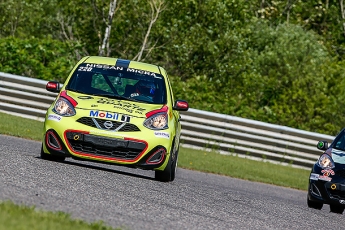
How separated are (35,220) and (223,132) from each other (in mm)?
15407

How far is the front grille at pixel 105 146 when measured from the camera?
12.9 metres

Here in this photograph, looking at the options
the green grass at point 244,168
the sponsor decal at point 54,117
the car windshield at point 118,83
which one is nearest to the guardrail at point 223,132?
the green grass at point 244,168

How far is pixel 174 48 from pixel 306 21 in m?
15.3

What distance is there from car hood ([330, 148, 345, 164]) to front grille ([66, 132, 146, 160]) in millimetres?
2734

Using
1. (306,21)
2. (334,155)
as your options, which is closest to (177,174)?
(334,155)

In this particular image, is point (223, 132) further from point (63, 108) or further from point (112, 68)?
point (63, 108)

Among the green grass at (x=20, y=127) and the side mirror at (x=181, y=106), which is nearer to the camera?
the side mirror at (x=181, y=106)

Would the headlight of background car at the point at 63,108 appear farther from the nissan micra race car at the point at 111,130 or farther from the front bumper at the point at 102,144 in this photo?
the front bumper at the point at 102,144

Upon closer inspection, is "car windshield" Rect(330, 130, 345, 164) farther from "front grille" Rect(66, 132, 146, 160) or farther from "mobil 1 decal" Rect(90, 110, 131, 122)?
"mobil 1 decal" Rect(90, 110, 131, 122)

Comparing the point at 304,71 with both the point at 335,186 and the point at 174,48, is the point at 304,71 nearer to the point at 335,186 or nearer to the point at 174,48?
the point at 174,48

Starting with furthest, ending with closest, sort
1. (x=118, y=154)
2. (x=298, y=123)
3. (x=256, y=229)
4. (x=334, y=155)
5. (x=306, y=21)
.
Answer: (x=306, y=21) < (x=298, y=123) < (x=334, y=155) < (x=118, y=154) < (x=256, y=229)

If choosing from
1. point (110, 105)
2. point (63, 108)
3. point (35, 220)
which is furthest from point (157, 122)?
point (35, 220)

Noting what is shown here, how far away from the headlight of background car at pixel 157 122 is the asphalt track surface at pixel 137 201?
70 centimetres

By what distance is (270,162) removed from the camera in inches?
905
